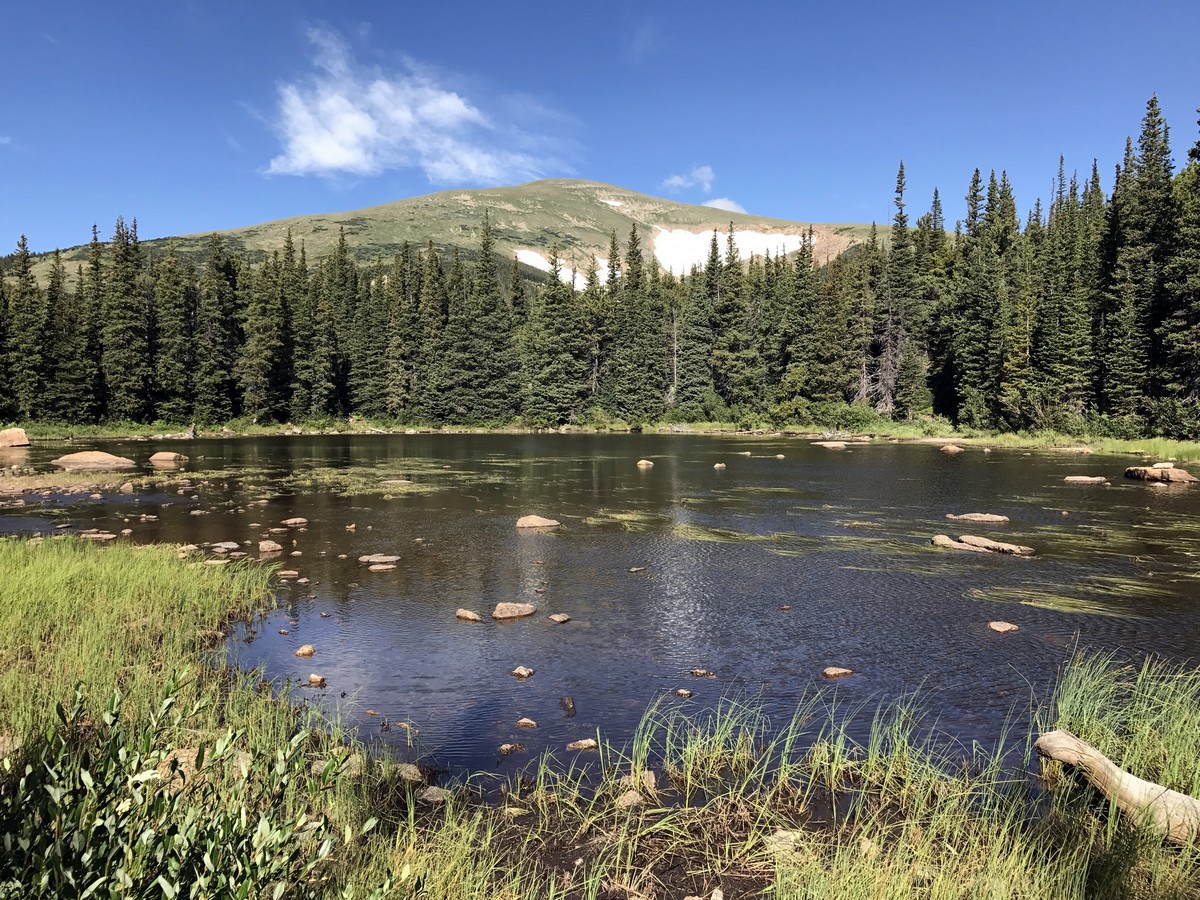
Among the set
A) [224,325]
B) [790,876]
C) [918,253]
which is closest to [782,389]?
[918,253]

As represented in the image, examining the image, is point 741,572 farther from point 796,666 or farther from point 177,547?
point 177,547

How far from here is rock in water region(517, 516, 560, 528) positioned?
2928 centimetres

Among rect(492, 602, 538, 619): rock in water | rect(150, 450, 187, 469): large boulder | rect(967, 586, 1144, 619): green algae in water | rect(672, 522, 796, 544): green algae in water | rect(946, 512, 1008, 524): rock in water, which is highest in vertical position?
rect(150, 450, 187, 469): large boulder

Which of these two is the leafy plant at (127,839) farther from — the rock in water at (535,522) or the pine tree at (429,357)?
the pine tree at (429,357)

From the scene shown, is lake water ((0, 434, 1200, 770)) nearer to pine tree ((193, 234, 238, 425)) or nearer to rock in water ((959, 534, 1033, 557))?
rock in water ((959, 534, 1033, 557))

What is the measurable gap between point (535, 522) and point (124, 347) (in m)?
80.3

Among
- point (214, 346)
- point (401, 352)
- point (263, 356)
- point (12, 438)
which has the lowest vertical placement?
point (12, 438)

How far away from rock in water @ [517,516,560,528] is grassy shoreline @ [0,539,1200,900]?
16166mm

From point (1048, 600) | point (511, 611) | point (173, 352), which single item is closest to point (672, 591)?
point (511, 611)

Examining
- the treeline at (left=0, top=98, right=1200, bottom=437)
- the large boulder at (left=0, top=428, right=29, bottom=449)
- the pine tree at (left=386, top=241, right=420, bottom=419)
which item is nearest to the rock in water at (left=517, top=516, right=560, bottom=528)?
the treeline at (left=0, top=98, right=1200, bottom=437)

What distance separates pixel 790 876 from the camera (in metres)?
7.07

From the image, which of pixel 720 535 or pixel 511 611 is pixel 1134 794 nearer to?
pixel 511 611

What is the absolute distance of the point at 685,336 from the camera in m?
116

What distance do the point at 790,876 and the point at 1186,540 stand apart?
26.7 metres
